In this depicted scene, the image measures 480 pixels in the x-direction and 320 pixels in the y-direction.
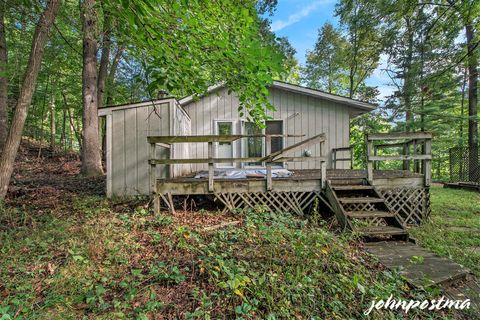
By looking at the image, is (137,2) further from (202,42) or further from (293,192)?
(293,192)

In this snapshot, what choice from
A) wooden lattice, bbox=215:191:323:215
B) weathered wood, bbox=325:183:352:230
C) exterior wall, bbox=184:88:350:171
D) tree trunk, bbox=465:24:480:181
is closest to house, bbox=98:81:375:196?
exterior wall, bbox=184:88:350:171

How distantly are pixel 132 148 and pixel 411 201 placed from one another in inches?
257

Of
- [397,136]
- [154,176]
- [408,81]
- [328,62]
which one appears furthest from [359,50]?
[154,176]

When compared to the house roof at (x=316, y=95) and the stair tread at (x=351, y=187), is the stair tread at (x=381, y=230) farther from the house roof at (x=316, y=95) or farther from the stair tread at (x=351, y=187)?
the house roof at (x=316, y=95)

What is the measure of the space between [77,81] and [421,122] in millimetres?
17698

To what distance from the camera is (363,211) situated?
453 centimetres

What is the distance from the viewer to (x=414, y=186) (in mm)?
5285

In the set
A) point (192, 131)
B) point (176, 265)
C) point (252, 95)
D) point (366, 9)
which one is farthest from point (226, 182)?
point (366, 9)

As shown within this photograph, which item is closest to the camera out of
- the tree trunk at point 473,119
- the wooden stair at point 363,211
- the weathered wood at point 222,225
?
the weathered wood at point 222,225

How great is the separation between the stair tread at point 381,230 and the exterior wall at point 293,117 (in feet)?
14.2

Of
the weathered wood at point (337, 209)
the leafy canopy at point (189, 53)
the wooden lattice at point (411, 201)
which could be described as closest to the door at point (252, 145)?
the weathered wood at point (337, 209)

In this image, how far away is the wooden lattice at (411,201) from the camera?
526cm

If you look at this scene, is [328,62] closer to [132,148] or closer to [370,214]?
[370,214]

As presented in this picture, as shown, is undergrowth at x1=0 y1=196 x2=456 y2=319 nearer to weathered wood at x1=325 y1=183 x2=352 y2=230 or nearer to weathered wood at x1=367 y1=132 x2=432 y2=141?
weathered wood at x1=325 y1=183 x2=352 y2=230
